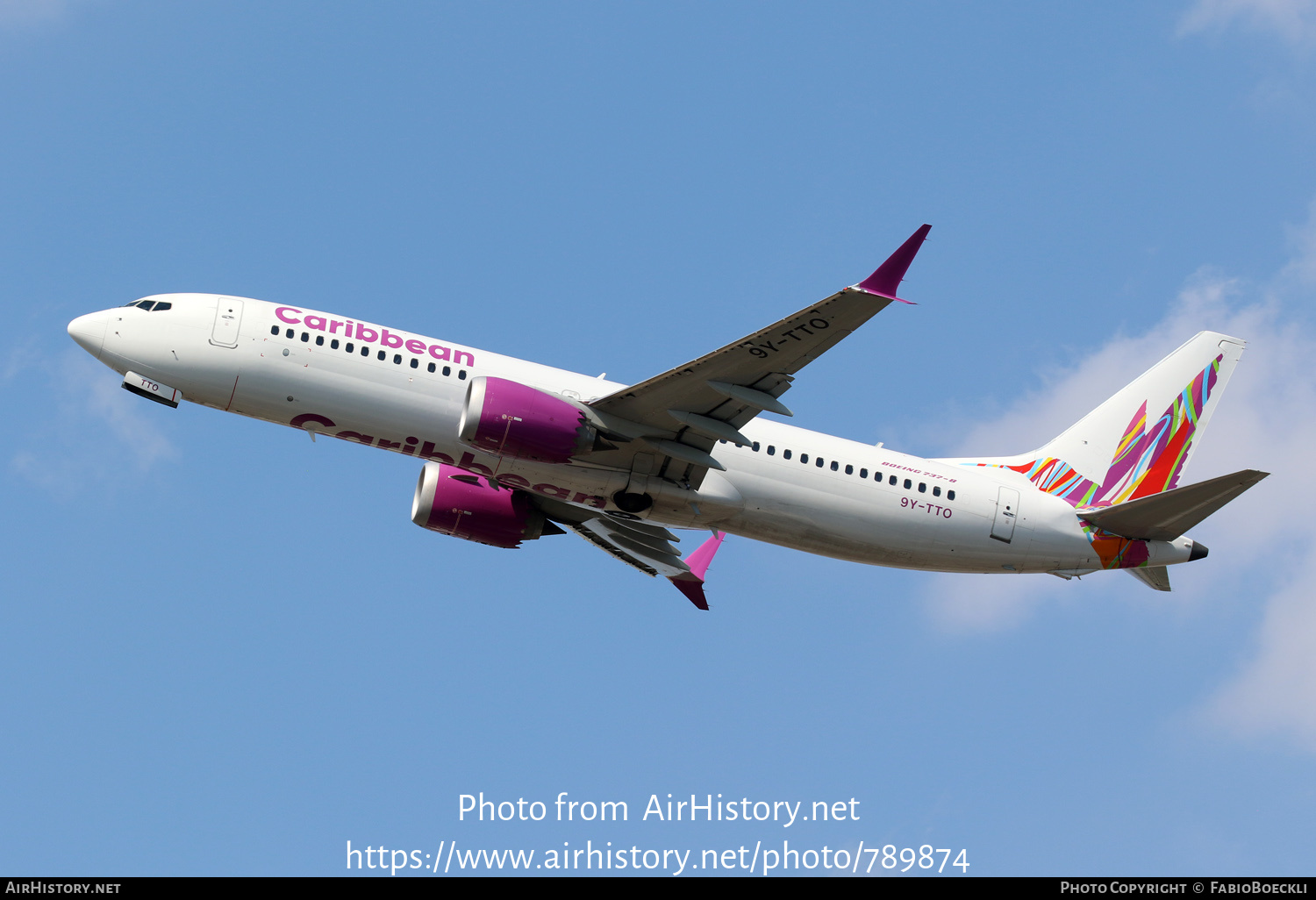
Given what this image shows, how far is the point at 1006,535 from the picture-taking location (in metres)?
37.8

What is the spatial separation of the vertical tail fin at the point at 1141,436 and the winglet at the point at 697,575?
359 inches

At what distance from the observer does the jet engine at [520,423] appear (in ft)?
107

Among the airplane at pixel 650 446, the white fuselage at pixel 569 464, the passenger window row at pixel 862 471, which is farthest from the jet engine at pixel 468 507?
the passenger window row at pixel 862 471

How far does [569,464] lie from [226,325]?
9850mm

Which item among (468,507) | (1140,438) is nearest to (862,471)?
(1140,438)

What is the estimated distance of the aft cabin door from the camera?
37.8 metres

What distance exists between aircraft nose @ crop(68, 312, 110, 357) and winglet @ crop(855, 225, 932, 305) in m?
20.2

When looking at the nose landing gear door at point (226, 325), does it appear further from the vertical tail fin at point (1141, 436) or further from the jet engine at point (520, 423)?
the vertical tail fin at point (1141, 436)

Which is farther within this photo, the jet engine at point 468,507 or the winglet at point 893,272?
the jet engine at point 468,507

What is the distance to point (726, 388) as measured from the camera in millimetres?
32531

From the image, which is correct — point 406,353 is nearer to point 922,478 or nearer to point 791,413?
point 791,413

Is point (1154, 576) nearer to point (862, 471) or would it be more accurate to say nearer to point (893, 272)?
point (862, 471)

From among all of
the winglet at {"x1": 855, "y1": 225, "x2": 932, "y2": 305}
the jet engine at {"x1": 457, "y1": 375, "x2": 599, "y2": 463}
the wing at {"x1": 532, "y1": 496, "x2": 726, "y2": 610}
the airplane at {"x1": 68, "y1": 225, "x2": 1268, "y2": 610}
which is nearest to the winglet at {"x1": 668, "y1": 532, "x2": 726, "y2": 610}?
the wing at {"x1": 532, "y1": 496, "x2": 726, "y2": 610}
